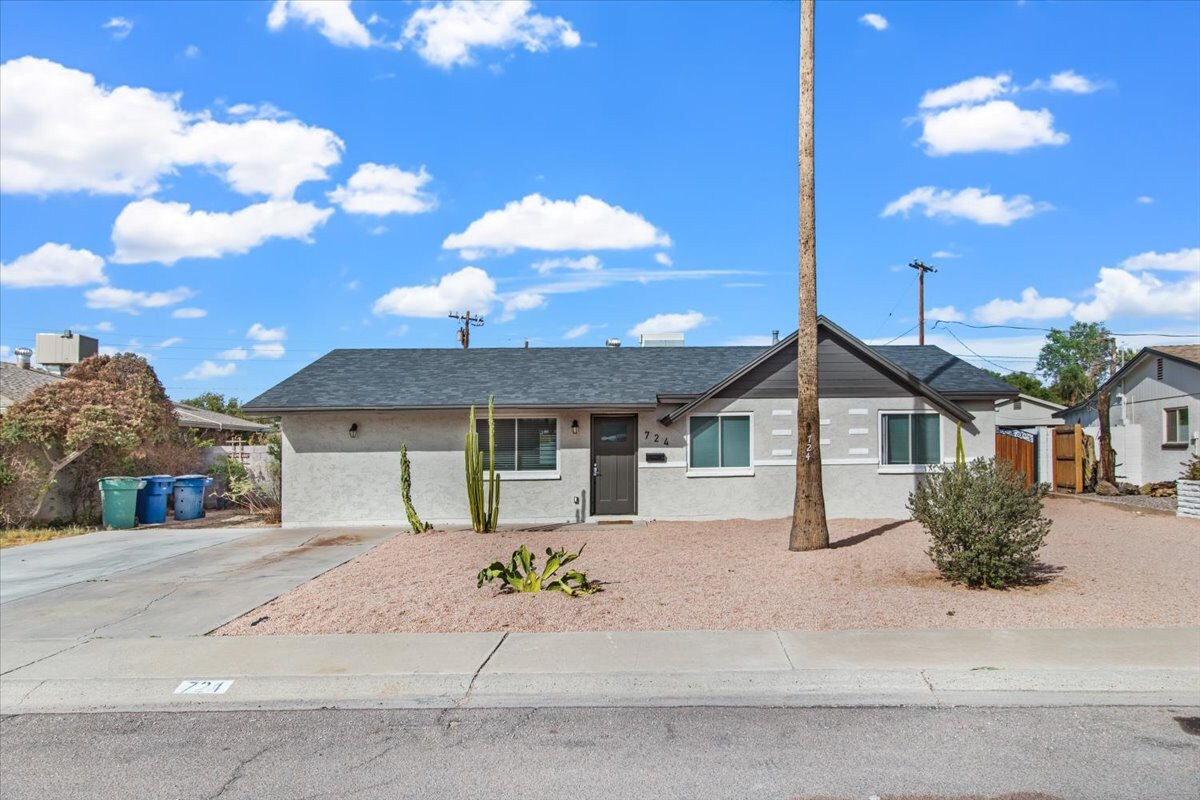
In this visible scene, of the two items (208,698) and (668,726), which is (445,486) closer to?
(208,698)

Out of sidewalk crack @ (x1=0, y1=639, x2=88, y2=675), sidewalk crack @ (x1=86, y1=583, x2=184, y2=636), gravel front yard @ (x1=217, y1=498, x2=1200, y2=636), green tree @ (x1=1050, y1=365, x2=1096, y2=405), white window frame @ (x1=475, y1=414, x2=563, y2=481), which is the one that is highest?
green tree @ (x1=1050, y1=365, x2=1096, y2=405)

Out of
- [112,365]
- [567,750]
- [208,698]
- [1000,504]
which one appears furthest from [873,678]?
[112,365]

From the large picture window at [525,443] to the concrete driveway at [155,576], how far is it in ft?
9.02

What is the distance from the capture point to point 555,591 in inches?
373

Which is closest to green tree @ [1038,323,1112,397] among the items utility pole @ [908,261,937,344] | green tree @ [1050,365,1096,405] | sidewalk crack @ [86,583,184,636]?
green tree @ [1050,365,1096,405]

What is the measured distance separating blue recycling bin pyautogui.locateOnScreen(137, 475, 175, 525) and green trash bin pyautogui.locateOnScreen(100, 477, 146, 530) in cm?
40

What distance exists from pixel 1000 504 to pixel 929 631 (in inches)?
88.7

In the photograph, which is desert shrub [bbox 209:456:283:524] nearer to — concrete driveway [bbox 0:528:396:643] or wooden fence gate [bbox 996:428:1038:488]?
concrete driveway [bbox 0:528:396:643]

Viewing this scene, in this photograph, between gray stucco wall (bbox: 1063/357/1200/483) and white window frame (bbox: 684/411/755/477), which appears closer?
white window frame (bbox: 684/411/755/477)

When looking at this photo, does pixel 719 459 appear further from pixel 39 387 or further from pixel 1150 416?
pixel 39 387

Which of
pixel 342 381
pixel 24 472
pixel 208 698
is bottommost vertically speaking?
pixel 208 698

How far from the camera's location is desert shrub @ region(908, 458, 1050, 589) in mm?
9227

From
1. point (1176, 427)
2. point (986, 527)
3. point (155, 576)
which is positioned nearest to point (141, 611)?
point (155, 576)

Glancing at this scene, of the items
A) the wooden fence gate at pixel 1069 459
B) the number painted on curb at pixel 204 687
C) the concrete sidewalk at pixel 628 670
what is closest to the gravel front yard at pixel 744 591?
the concrete sidewalk at pixel 628 670
